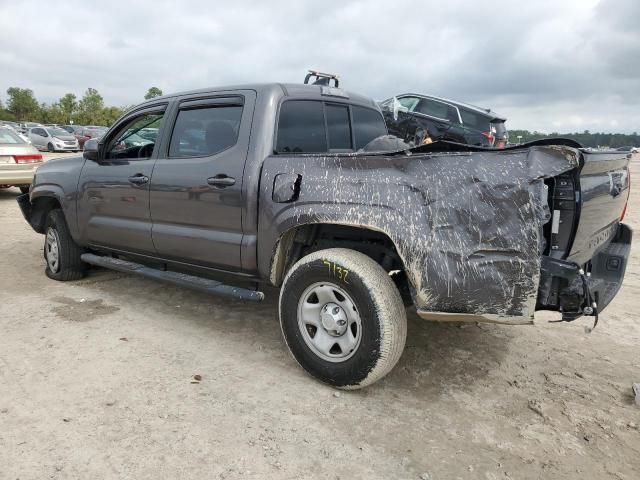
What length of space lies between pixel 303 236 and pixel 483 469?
1711 millimetres

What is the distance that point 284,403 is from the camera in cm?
287

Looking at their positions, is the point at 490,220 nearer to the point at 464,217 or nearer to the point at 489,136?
the point at 464,217

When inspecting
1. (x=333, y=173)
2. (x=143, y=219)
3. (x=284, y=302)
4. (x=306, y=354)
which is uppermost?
(x=333, y=173)

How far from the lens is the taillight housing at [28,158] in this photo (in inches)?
396

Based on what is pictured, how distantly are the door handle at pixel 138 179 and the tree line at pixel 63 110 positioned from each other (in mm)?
69475

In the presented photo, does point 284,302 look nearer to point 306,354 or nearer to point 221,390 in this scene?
point 306,354

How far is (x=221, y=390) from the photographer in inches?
118

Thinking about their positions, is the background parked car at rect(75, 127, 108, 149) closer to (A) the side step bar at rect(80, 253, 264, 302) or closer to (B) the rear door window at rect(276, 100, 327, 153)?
(A) the side step bar at rect(80, 253, 264, 302)

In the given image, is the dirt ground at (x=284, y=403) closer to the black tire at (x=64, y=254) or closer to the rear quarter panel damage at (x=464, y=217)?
the rear quarter panel damage at (x=464, y=217)

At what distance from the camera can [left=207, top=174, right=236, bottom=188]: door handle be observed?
3.41 metres

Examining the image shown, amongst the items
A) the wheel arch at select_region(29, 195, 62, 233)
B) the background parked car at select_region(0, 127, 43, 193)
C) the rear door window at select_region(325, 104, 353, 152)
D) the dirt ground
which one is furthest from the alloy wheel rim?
the background parked car at select_region(0, 127, 43, 193)

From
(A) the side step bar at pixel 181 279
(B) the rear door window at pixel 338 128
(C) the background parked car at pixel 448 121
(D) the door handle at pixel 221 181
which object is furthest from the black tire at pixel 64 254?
(C) the background parked car at pixel 448 121

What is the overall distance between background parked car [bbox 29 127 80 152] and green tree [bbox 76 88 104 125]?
1794 inches

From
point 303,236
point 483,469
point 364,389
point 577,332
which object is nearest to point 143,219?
point 303,236
